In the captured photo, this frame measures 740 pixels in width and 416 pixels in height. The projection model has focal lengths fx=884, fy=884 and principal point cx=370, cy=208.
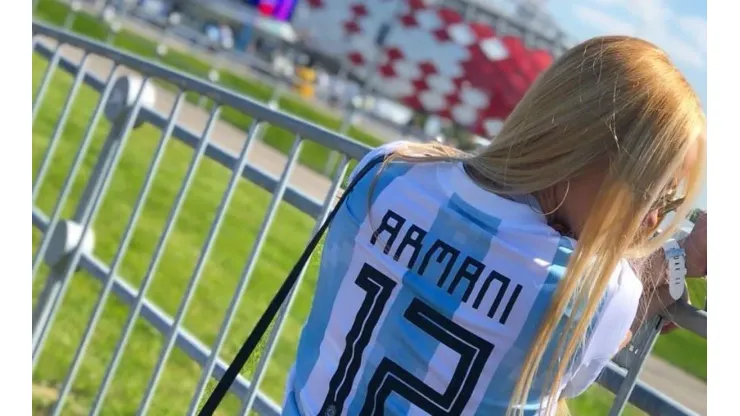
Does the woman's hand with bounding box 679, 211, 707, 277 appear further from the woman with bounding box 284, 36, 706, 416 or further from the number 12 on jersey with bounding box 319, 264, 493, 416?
the number 12 on jersey with bounding box 319, 264, 493, 416

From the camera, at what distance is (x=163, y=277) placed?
14.9 feet

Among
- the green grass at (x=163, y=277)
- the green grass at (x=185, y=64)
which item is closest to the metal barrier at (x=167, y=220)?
the green grass at (x=163, y=277)

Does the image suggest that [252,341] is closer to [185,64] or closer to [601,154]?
[601,154]

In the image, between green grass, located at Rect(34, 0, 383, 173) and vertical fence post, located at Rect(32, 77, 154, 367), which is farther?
green grass, located at Rect(34, 0, 383, 173)

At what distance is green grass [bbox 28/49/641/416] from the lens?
3.28m

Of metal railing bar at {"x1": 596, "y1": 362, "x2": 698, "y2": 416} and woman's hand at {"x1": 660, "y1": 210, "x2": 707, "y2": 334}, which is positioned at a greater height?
woman's hand at {"x1": 660, "y1": 210, "x2": 707, "y2": 334}

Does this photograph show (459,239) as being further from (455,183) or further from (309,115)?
(309,115)

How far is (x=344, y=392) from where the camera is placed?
4.75ft

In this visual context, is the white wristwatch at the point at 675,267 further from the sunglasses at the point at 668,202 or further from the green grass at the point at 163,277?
the green grass at the point at 163,277

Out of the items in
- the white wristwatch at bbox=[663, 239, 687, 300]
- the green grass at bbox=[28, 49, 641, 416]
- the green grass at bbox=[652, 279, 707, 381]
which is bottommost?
the green grass at bbox=[28, 49, 641, 416]

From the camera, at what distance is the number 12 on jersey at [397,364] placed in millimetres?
1341

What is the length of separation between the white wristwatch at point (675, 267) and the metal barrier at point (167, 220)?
6.4 inches

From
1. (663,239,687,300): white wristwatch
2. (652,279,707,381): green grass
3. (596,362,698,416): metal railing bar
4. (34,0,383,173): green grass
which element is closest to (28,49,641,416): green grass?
(596,362,698,416): metal railing bar

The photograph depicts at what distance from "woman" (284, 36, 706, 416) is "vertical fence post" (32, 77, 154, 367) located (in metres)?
1.59
